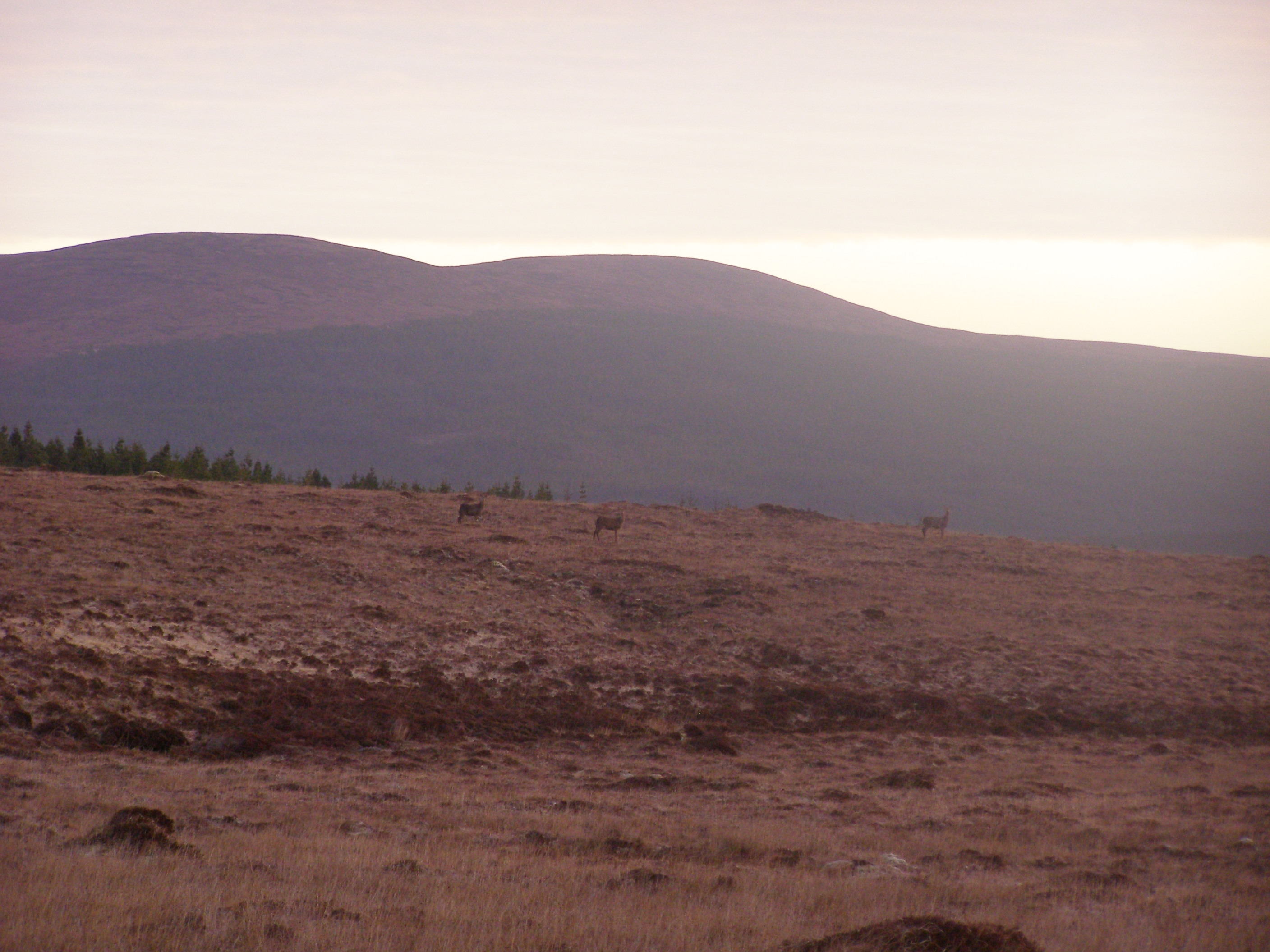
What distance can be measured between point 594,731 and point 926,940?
13278 millimetres

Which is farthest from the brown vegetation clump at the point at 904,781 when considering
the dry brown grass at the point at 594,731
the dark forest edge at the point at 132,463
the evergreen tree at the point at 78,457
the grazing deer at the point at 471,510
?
the evergreen tree at the point at 78,457

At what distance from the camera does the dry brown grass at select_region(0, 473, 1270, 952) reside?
31.4ft

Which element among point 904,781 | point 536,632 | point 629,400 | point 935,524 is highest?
point 629,400

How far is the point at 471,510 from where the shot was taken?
36438 millimetres

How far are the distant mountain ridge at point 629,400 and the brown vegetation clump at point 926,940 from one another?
395 ft

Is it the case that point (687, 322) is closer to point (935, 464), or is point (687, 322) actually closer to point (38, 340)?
point (935, 464)

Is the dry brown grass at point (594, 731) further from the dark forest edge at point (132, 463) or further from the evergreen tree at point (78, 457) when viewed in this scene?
the evergreen tree at point (78, 457)

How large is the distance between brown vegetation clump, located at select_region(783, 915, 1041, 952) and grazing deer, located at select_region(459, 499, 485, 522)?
2859 cm

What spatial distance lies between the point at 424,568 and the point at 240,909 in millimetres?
20943

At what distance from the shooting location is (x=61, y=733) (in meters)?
16.1

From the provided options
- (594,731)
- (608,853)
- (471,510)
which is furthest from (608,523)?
(608,853)

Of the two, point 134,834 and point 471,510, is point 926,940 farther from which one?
point 471,510

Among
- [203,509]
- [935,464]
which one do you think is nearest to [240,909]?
[203,509]

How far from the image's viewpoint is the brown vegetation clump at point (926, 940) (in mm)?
8219
